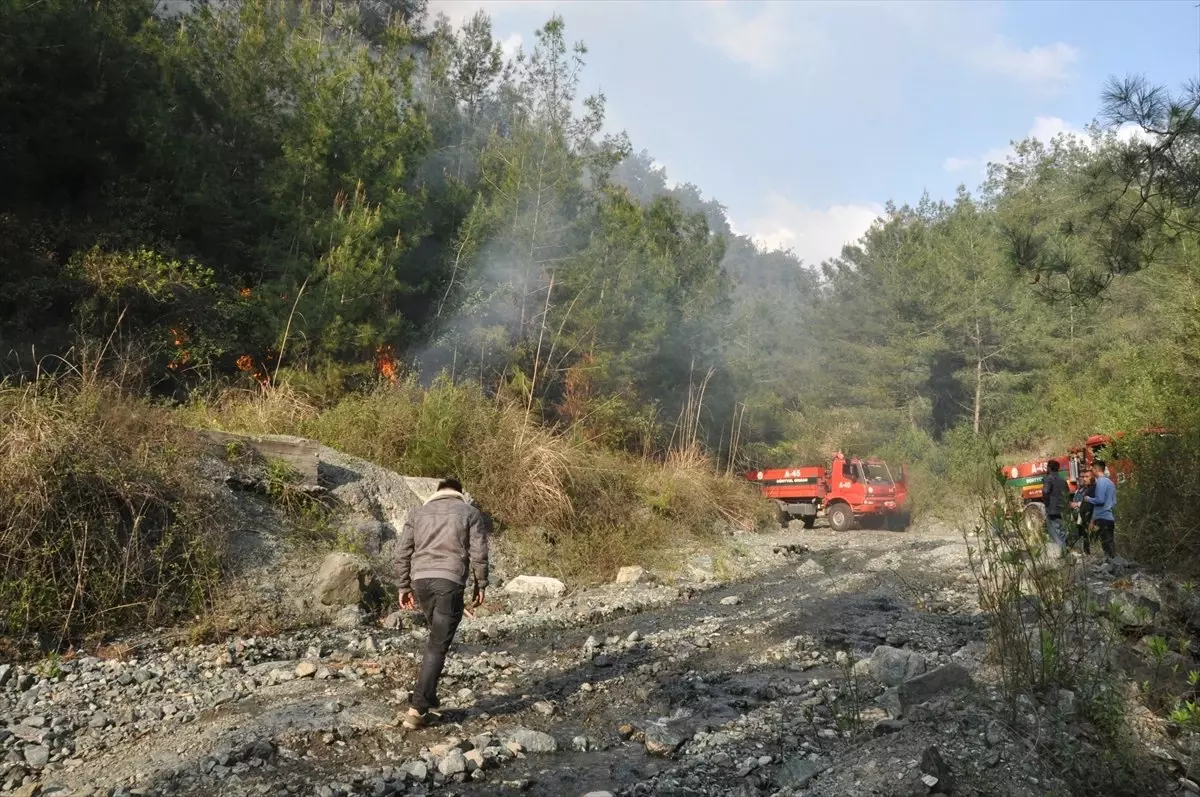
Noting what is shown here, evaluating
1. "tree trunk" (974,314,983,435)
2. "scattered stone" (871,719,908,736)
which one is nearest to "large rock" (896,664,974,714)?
"scattered stone" (871,719,908,736)

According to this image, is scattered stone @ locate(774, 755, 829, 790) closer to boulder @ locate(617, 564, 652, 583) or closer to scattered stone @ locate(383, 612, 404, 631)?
scattered stone @ locate(383, 612, 404, 631)

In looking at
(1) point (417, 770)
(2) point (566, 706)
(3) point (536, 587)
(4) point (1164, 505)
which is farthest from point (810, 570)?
(1) point (417, 770)

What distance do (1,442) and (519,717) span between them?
4.62 meters

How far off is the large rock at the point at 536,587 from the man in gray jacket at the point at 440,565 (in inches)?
168

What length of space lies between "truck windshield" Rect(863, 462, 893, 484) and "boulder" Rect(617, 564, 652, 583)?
11724 millimetres

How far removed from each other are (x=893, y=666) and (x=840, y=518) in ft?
50.7

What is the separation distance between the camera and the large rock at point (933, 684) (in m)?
5.50

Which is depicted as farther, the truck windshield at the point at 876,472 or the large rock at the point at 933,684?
the truck windshield at the point at 876,472

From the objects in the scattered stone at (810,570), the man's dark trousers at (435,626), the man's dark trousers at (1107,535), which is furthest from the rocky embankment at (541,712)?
the scattered stone at (810,570)

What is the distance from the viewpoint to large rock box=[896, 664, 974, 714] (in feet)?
18.0

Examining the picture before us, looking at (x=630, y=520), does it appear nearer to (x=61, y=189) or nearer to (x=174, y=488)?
(x=174, y=488)

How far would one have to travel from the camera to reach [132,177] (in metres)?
14.7

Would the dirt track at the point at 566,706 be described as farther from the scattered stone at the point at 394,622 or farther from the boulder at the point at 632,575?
the boulder at the point at 632,575

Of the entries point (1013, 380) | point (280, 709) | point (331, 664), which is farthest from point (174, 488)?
point (1013, 380)
